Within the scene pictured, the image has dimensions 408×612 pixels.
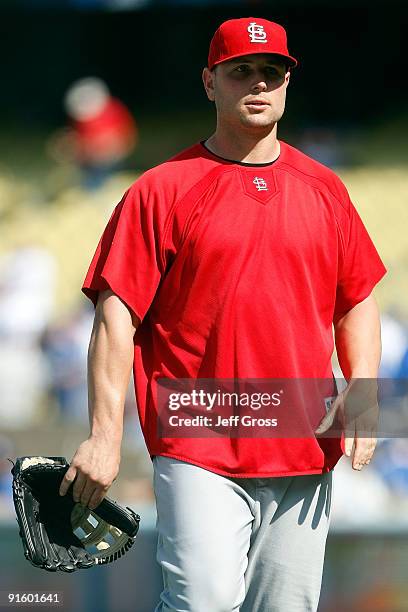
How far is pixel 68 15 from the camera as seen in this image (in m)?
10.4

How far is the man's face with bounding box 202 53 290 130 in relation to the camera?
264 centimetres

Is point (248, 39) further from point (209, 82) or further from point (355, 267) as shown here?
point (355, 267)

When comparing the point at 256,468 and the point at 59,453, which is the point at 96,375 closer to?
the point at 256,468

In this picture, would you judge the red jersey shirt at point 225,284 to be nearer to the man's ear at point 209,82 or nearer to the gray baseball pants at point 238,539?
the gray baseball pants at point 238,539

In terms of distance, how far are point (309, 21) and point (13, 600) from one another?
25.3 ft

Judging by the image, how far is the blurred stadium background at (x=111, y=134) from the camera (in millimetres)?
8062

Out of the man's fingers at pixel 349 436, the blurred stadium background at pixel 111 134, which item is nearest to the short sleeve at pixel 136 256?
the man's fingers at pixel 349 436

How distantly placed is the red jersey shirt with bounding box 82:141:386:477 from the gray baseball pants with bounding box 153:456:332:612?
0.18 feet

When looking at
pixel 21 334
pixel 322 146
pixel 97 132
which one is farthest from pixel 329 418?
pixel 97 132

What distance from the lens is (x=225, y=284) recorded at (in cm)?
259

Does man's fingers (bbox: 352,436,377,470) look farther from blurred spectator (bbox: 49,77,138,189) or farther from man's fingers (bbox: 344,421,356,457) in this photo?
blurred spectator (bbox: 49,77,138,189)

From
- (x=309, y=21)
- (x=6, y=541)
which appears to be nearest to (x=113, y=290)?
(x=6, y=541)

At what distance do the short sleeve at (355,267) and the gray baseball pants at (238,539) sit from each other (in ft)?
1.53

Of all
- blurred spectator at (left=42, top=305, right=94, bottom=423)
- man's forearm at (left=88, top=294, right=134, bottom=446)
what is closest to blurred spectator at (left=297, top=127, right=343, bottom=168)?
blurred spectator at (left=42, top=305, right=94, bottom=423)
